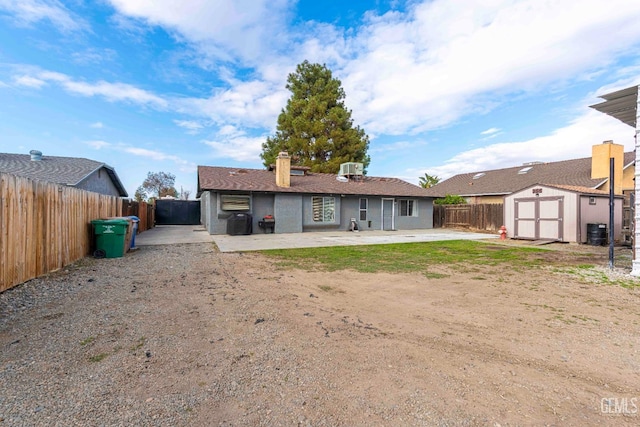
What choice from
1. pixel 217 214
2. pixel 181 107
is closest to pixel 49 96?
pixel 181 107

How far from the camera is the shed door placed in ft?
41.9

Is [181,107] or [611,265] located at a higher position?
[181,107]

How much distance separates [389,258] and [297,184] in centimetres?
1028

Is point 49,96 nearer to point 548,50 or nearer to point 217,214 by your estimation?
point 217,214

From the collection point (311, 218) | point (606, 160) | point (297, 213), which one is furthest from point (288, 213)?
point (606, 160)

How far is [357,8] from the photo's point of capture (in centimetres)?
1248

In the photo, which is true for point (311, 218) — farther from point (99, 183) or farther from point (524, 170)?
point (524, 170)

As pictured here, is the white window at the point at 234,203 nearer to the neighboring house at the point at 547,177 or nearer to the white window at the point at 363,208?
the white window at the point at 363,208

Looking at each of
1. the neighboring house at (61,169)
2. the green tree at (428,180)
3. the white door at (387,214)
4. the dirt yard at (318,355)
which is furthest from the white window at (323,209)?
the green tree at (428,180)

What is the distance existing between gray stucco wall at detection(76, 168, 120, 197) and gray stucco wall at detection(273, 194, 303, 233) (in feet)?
33.6

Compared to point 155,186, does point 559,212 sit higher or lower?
lower

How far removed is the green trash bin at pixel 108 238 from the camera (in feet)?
26.8

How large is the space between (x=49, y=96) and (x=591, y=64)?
21.6 metres

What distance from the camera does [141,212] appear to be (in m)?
17.6
